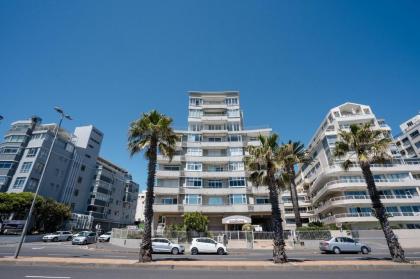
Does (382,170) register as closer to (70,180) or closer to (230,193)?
(230,193)

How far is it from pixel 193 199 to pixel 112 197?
5264cm

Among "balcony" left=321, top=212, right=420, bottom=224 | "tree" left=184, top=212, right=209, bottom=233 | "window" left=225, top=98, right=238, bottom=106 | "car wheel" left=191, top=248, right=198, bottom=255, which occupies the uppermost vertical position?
"window" left=225, top=98, right=238, bottom=106

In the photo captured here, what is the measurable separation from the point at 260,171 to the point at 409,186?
123 feet

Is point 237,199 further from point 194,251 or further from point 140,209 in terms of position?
point 140,209

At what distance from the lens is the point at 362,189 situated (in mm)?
39875

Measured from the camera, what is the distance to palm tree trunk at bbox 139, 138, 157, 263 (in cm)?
1369

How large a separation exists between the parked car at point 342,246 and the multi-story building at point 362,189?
15.1 metres

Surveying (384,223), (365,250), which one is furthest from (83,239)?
(365,250)

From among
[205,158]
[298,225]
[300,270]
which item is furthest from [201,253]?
[205,158]

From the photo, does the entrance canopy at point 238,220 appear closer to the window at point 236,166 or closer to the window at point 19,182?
the window at point 236,166

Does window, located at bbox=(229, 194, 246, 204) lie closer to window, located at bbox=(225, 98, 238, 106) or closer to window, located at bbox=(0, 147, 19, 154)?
window, located at bbox=(225, 98, 238, 106)

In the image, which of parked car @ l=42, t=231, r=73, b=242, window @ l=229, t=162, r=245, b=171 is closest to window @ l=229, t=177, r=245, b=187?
window @ l=229, t=162, r=245, b=171

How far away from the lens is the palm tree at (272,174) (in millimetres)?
13344

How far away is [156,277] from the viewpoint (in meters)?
9.70
